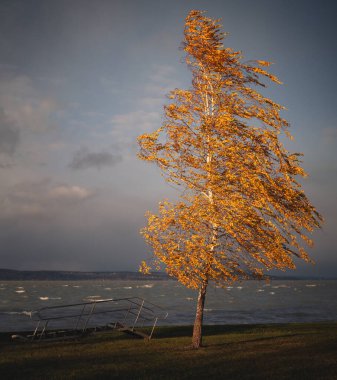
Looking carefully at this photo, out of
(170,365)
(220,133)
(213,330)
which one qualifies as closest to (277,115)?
(220,133)

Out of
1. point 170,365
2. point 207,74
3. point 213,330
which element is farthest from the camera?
point 213,330

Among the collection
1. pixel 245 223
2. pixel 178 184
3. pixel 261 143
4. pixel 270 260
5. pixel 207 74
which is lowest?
pixel 270 260

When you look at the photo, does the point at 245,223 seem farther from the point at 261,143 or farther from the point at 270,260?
the point at 261,143

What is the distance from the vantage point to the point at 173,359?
1386cm

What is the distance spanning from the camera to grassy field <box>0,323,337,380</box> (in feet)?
37.6

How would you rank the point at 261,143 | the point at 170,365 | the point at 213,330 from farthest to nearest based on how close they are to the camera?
the point at 213,330 → the point at 261,143 → the point at 170,365

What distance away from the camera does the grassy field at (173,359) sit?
451 inches

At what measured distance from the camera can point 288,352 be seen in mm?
14844

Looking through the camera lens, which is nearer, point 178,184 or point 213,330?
point 178,184

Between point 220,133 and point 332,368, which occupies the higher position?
point 220,133

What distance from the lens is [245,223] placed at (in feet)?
49.3

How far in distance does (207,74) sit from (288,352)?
11.5 meters

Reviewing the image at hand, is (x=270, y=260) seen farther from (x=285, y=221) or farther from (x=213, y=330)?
(x=213, y=330)

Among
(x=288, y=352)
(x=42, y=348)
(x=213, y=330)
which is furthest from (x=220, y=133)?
(x=213, y=330)
